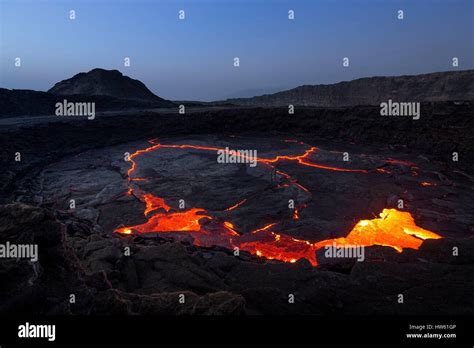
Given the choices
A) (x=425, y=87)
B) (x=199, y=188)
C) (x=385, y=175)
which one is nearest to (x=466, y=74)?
(x=425, y=87)

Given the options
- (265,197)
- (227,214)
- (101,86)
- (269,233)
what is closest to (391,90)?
(265,197)

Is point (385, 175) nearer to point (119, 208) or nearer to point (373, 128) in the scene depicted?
point (373, 128)

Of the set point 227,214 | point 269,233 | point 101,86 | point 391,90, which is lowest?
point 269,233

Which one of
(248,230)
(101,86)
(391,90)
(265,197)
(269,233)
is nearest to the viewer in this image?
(269,233)

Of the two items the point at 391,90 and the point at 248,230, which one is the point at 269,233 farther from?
the point at 391,90

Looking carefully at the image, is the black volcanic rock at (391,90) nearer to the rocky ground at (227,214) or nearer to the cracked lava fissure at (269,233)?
the rocky ground at (227,214)

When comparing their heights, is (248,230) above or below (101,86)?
below

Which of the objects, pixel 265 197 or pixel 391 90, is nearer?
pixel 265 197

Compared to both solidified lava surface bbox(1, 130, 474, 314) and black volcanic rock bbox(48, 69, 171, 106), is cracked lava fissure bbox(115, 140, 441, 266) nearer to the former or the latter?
solidified lava surface bbox(1, 130, 474, 314)
